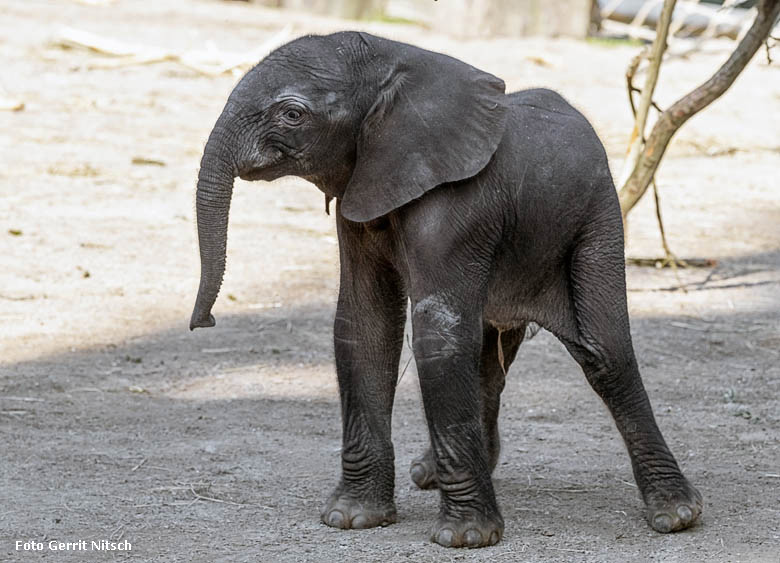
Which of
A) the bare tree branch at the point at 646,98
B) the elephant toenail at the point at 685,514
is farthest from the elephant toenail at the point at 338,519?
the bare tree branch at the point at 646,98

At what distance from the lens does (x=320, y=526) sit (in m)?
4.91

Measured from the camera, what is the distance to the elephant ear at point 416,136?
14.7 ft

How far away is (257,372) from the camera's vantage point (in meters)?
7.05

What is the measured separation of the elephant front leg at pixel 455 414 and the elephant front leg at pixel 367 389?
36 cm

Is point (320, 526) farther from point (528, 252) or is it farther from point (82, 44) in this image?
point (82, 44)

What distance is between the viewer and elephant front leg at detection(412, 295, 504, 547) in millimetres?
4543

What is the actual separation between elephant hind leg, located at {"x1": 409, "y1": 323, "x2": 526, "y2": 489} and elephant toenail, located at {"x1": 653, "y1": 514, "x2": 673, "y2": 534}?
83 cm

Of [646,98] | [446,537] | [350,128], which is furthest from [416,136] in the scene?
[646,98]

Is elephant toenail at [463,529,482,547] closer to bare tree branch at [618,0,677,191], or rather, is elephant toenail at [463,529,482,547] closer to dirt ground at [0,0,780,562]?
dirt ground at [0,0,780,562]

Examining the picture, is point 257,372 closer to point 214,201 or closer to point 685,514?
point 214,201

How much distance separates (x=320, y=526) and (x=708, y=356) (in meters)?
3.26

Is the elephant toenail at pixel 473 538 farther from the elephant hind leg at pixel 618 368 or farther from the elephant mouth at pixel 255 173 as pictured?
the elephant mouth at pixel 255 173

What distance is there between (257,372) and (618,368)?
2.75 meters

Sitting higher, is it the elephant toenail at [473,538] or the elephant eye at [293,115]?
the elephant eye at [293,115]
